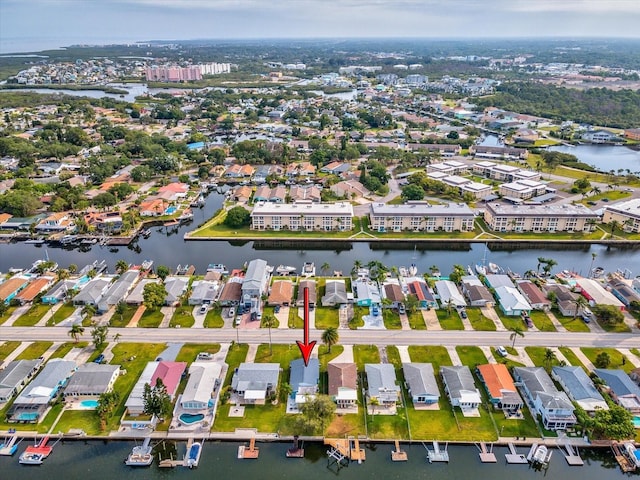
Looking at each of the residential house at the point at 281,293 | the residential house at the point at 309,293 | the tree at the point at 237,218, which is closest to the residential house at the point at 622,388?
the residential house at the point at 309,293

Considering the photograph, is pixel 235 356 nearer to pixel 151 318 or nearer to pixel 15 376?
pixel 151 318

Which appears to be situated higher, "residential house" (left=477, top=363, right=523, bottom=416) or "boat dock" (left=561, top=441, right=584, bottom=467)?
"residential house" (left=477, top=363, right=523, bottom=416)

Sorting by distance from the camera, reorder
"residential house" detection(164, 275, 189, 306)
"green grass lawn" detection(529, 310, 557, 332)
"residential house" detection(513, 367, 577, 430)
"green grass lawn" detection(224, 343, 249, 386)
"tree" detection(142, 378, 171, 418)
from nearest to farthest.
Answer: "tree" detection(142, 378, 171, 418)
"residential house" detection(513, 367, 577, 430)
"green grass lawn" detection(224, 343, 249, 386)
"green grass lawn" detection(529, 310, 557, 332)
"residential house" detection(164, 275, 189, 306)

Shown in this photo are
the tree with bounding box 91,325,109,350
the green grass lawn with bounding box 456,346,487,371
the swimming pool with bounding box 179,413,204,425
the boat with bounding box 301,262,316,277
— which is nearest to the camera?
the swimming pool with bounding box 179,413,204,425

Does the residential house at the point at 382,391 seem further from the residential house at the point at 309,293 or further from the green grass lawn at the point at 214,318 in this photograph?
the green grass lawn at the point at 214,318

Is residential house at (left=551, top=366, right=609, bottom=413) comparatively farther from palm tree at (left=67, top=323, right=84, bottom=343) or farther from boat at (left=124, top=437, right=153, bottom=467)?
palm tree at (left=67, top=323, right=84, bottom=343)

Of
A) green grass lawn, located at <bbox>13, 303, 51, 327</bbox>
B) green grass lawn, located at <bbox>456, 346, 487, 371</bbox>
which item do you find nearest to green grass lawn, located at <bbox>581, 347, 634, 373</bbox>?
green grass lawn, located at <bbox>456, 346, 487, 371</bbox>
